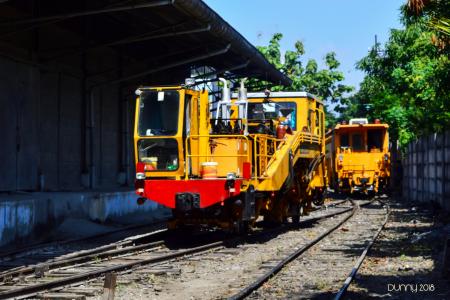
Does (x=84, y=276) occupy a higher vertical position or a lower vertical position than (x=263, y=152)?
lower

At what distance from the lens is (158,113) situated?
45.8 feet

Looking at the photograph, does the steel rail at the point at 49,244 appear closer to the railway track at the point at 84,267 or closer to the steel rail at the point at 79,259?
the railway track at the point at 84,267

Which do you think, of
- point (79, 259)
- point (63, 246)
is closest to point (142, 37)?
point (63, 246)

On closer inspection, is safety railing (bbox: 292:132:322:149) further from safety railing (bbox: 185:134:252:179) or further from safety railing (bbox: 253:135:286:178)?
safety railing (bbox: 185:134:252:179)

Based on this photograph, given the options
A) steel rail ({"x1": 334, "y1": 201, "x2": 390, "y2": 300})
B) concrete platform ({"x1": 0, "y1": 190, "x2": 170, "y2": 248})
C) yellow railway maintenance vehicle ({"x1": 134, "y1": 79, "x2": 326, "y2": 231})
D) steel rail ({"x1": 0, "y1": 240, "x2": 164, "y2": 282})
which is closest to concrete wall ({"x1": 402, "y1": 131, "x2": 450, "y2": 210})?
steel rail ({"x1": 334, "y1": 201, "x2": 390, "y2": 300})

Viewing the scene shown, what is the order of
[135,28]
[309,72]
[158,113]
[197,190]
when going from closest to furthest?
[197,190], [158,113], [135,28], [309,72]

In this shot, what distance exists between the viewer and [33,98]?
63.2 feet

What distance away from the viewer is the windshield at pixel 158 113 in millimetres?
13867

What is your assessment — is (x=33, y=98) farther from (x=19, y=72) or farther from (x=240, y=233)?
(x=240, y=233)

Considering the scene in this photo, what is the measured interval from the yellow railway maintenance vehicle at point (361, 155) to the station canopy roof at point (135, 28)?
837 centimetres

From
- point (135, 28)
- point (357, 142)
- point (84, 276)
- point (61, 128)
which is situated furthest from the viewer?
point (357, 142)

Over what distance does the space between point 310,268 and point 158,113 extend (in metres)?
4.51

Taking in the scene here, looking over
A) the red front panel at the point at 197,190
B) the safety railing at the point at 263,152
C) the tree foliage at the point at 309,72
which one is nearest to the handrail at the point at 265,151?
the safety railing at the point at 263,152

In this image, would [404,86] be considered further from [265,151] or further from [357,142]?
[265,151]
